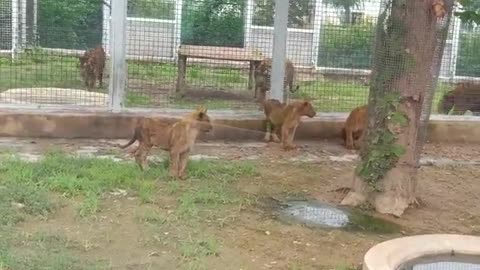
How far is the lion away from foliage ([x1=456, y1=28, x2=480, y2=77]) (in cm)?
21

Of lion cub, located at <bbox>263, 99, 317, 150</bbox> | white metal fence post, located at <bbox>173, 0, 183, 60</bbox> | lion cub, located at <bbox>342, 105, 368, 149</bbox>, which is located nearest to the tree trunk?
lion cub, located at <bbox>263, 99, 317, 150</bbox>

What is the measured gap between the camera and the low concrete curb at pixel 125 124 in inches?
422

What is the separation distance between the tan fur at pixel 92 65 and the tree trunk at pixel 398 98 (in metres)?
4.07

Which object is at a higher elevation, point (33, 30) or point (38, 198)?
point (33, 30)

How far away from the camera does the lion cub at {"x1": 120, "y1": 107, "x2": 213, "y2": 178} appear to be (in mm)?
8891

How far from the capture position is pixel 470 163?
430 inches

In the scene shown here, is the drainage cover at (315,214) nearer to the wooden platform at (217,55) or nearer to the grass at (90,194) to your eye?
the grass at (90,194)

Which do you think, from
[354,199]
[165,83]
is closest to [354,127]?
[165,83]

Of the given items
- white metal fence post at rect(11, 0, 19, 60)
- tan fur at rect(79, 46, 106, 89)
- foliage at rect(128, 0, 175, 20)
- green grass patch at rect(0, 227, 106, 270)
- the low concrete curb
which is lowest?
green grass patch at rect(0, 227, 106, 270)

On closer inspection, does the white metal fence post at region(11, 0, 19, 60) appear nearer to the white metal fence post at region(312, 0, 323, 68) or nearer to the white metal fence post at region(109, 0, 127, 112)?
the white metal fence post at region(109, 0, 127, 112)

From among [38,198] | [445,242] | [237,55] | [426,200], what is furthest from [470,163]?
[38,198]

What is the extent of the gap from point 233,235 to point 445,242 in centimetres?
179

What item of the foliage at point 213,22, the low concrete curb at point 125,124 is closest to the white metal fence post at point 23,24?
the low concrete curb at point 125,124

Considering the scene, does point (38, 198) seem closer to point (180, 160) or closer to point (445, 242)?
point (180, 160)
